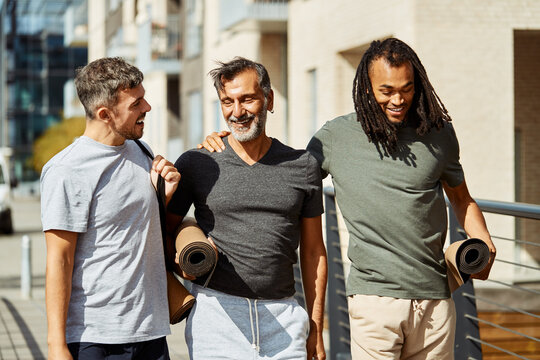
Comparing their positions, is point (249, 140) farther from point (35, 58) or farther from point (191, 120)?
point (35, 58)

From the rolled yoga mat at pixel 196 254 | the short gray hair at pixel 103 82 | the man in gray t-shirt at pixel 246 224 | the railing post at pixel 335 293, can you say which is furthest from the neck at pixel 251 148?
the railing post at pixel 335 293

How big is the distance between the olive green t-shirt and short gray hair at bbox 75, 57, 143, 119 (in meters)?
0.93

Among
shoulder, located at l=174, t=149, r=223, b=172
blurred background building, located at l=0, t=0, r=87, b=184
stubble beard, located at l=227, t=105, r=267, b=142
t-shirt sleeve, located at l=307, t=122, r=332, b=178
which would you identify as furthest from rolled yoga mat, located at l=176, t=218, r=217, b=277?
blurred background building, located at l=0, t=0, r=87, b=184

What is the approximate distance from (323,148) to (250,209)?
17.0 inches

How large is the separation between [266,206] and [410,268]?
605 mm

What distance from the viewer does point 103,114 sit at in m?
3.42

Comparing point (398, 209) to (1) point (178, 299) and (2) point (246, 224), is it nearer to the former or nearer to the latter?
(2) point (246, 224)

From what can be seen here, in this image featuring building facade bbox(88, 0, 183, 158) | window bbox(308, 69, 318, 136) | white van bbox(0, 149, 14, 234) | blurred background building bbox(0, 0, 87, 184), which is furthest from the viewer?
blurred background building bbox(0, 0, 87, 184)

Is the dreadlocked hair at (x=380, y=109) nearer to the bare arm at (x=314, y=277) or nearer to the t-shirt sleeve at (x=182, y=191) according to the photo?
the bare arm at (x=314, y=277)

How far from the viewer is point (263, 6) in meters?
19.7

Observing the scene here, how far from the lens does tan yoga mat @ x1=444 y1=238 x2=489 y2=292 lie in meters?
3.57

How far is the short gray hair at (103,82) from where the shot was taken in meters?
3.40

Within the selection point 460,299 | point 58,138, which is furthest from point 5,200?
point 58,138

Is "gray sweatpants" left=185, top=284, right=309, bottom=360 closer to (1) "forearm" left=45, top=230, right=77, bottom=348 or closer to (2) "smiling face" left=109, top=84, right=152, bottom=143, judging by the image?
(1) "forearm" left=45, top=230, right=77, bottom=348
